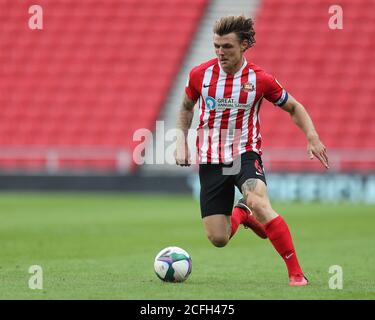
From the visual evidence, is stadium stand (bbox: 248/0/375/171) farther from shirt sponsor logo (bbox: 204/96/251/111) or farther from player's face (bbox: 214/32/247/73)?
player's face (bbox: 214/32/247/73)

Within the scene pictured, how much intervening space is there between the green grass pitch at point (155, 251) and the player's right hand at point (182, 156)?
3.26ft

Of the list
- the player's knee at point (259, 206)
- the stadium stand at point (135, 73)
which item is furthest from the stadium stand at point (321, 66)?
the player's knee at point (259, 206)

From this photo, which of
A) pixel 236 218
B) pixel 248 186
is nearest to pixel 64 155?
pixel 236 218

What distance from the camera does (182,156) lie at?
7.69m

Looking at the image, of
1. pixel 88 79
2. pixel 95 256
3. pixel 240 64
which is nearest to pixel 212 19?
pixel 88 79

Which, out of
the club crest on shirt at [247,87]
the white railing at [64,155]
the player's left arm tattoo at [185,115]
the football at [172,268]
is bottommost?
the football at [172,268]

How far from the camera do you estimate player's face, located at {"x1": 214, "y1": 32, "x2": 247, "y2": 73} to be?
7586 mm

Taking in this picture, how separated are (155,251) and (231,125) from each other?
10.4 ft

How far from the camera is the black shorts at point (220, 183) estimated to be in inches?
308

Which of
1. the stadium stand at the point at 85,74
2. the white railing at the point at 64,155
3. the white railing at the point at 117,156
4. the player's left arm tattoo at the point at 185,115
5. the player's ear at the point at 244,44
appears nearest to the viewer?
the player's ear at the point at 244,44

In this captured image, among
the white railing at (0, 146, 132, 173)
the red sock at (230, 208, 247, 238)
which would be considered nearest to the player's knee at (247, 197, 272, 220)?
the red sock at (230, 208, 247, 238)

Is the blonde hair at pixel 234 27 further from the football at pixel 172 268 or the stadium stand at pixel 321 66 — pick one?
the stadium stand at pixel 321 66
